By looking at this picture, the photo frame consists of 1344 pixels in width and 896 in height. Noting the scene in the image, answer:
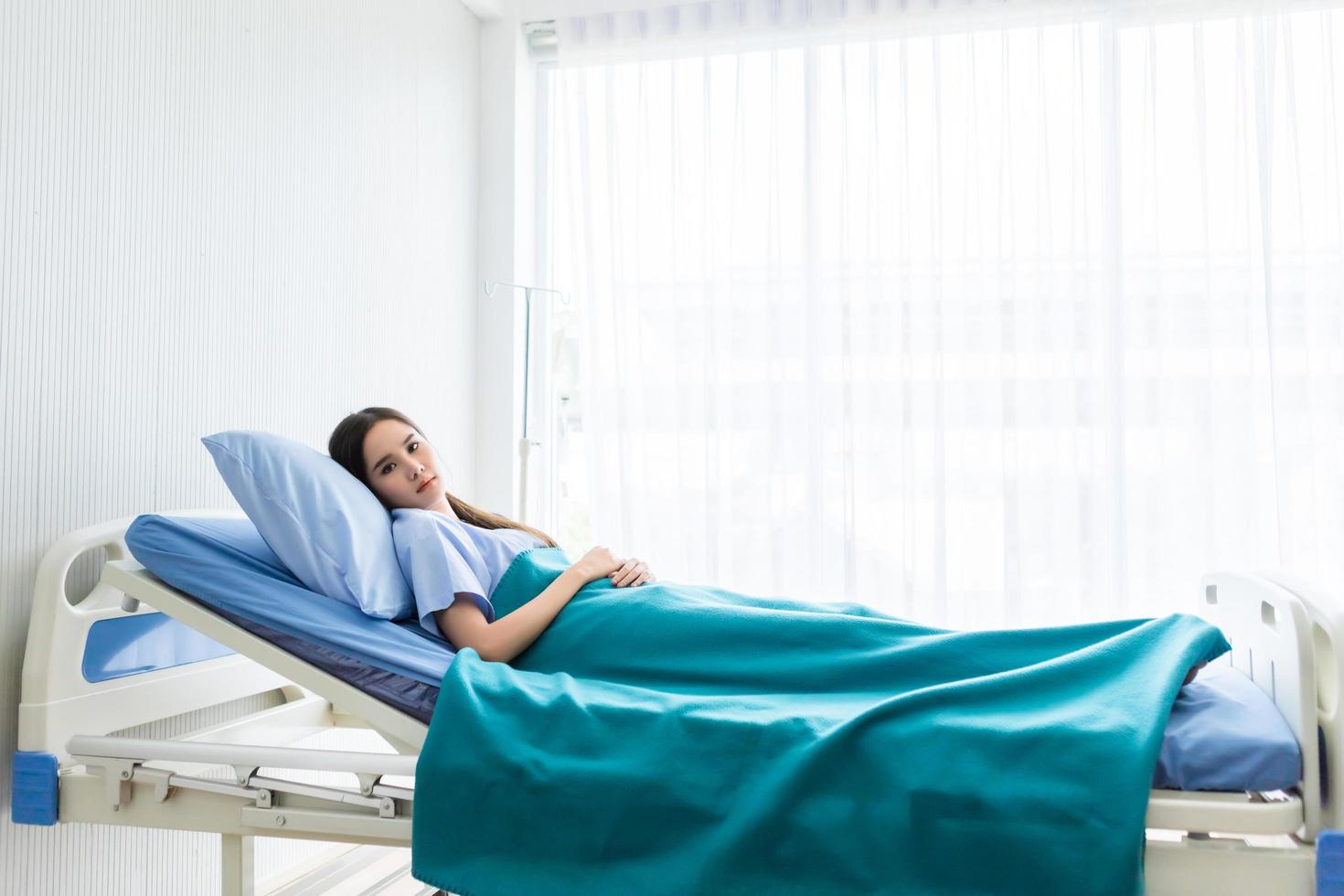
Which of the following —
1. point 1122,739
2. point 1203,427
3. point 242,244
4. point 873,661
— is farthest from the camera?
point 1203,427

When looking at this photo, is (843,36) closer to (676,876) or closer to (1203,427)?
(1203,427)

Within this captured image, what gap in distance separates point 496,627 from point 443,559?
135 mm

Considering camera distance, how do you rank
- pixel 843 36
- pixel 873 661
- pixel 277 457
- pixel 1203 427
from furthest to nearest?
pixel 843 36 < pixel 1203 427 < pixel 277 457 < pixel 873 661

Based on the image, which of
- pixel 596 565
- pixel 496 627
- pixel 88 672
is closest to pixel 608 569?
pixel 596 565

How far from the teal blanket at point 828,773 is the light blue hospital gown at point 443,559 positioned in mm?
170

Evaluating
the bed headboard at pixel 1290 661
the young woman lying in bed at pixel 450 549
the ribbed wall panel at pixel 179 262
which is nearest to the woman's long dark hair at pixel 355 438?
the young woman lying in bed at pixel 450 549

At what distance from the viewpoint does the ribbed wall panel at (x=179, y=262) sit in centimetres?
156

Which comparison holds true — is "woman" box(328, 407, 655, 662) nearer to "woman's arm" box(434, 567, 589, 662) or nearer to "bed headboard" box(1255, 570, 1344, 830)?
"woman's arm" box(434, 567, 589, 662)

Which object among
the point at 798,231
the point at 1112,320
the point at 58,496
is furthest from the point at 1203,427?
the point at 58,496

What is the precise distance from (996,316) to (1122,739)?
177cm

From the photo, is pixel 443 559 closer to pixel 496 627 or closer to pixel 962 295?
pixel 496 627

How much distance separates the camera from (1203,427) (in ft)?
8.59

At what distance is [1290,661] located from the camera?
4.17 ft

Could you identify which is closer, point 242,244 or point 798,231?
point 242,244
